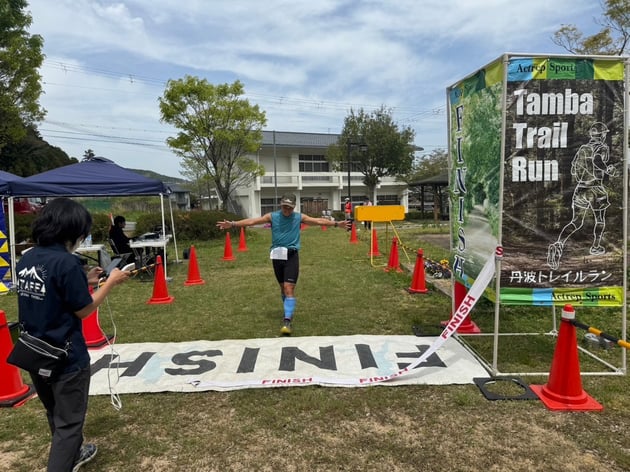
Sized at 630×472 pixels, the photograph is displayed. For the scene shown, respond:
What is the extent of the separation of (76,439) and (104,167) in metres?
8.26

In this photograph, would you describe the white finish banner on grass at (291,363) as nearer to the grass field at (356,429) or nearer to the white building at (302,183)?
the grass field at (356,429)

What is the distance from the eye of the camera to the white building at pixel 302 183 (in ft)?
116

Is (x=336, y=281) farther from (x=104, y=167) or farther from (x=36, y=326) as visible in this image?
(x=36, y=326)

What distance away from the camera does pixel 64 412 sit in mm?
2305

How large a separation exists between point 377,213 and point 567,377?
21.4 feet

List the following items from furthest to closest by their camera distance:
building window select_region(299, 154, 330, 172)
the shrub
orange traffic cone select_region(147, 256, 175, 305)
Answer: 1. building window select_region(299, 154, 330, 172)
2. the shrub
3. orange traffic cone select_region(147, 256, 175, 305)

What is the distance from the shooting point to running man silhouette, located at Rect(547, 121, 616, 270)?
3648 millimetres

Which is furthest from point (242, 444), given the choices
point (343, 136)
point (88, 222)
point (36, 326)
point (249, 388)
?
point (343, 136)

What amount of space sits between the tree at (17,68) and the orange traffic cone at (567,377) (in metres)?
20.3

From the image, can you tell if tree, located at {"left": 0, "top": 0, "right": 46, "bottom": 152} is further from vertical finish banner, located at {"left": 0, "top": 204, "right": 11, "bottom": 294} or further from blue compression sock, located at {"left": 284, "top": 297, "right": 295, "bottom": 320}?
blue compression sock, located at {"left": 284, "top": 297, "right": 295, "bottom": 320}

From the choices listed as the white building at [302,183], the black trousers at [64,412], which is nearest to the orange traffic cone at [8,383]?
the black trousers at [64,412]

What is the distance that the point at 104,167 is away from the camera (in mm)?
9273

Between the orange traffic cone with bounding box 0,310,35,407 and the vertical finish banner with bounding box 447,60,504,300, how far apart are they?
4.61 metres

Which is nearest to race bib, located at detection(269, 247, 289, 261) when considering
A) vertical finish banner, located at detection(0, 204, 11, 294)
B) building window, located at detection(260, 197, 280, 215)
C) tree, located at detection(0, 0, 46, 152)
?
vertical finish banner, located at detection(0, 204, 11, 294)
